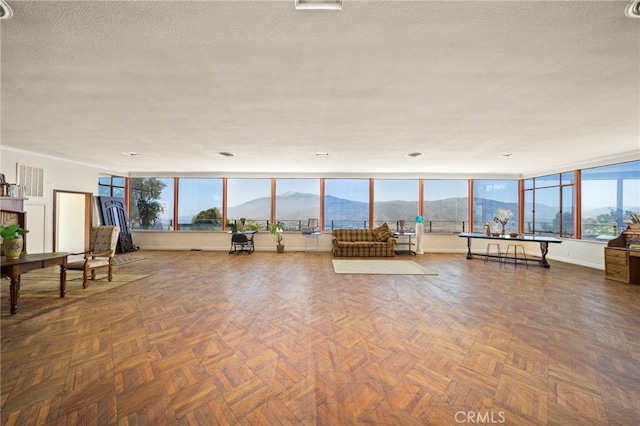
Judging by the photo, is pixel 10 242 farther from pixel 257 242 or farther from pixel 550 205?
pixel 550 205

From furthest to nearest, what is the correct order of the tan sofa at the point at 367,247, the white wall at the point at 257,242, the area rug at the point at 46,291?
the white wall at the point at 257,242 < the tan sofa at the point at 367,247 < the area rug at the point at 46,291

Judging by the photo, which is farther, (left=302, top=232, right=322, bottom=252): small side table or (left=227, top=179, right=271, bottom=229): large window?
(left=227, top=179, right=271, bottom=229): large window

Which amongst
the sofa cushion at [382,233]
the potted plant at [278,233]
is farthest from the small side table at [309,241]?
the sofa cushion at [382,233]

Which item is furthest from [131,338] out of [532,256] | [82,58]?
[532,256]

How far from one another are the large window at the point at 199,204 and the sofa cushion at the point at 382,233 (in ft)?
17.6

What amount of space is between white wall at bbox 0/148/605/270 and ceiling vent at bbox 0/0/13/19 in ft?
18.8

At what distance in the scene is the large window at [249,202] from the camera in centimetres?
892

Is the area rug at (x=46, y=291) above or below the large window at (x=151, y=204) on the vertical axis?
below

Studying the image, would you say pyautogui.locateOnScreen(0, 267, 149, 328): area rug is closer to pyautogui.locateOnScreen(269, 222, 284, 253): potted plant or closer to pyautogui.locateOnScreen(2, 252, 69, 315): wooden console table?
pyautogui.locateOnScreen(2, 252, 69, 315): wooden console table

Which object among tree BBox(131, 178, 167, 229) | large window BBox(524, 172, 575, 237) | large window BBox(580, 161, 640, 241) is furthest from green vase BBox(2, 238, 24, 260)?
large window BBox(524, 172, 575, 237)

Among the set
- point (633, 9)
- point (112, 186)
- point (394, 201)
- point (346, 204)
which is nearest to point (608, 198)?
point (394, 201)

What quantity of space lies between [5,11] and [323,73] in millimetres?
2071

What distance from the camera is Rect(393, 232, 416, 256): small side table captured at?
8249 millimetres

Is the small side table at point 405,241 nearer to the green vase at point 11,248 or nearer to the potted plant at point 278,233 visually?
the potted plant at point 278,233
